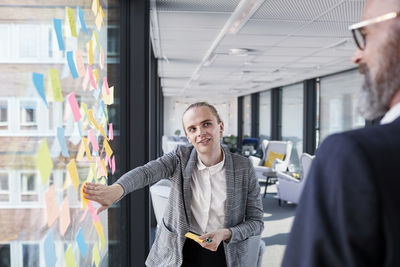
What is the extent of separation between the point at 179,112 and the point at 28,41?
17.0m

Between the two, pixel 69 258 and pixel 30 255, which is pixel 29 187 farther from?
pixel 69 258

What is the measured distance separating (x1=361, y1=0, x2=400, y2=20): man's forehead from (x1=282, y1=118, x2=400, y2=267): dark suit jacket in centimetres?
23

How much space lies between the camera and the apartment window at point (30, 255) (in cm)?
72

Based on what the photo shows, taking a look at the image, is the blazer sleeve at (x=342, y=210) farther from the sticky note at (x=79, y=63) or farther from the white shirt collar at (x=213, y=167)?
the white shirt collar at (x=213, y=167)

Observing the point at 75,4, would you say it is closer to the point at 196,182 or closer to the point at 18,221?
the point at 18,221

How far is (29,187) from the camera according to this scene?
72 centimetres

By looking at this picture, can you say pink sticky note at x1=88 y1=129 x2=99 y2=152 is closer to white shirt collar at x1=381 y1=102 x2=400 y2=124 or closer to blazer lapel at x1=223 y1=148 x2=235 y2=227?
blazer lapel at x1=223 y1=148 x2=235 y2=227

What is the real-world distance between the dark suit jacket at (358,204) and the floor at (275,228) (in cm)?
249

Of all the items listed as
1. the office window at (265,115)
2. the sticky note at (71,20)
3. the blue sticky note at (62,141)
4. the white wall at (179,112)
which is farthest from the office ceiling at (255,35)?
the white wall at (179,112)

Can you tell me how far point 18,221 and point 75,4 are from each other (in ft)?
2.21

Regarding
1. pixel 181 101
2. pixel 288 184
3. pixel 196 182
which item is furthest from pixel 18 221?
pixel 181 101

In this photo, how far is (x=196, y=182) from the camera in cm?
163

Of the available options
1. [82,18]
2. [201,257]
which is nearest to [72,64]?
[82,18]

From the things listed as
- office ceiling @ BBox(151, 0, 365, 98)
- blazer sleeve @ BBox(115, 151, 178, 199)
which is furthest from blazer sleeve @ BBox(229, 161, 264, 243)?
office ceiling @ BBox(151, 0, 365, 98)
